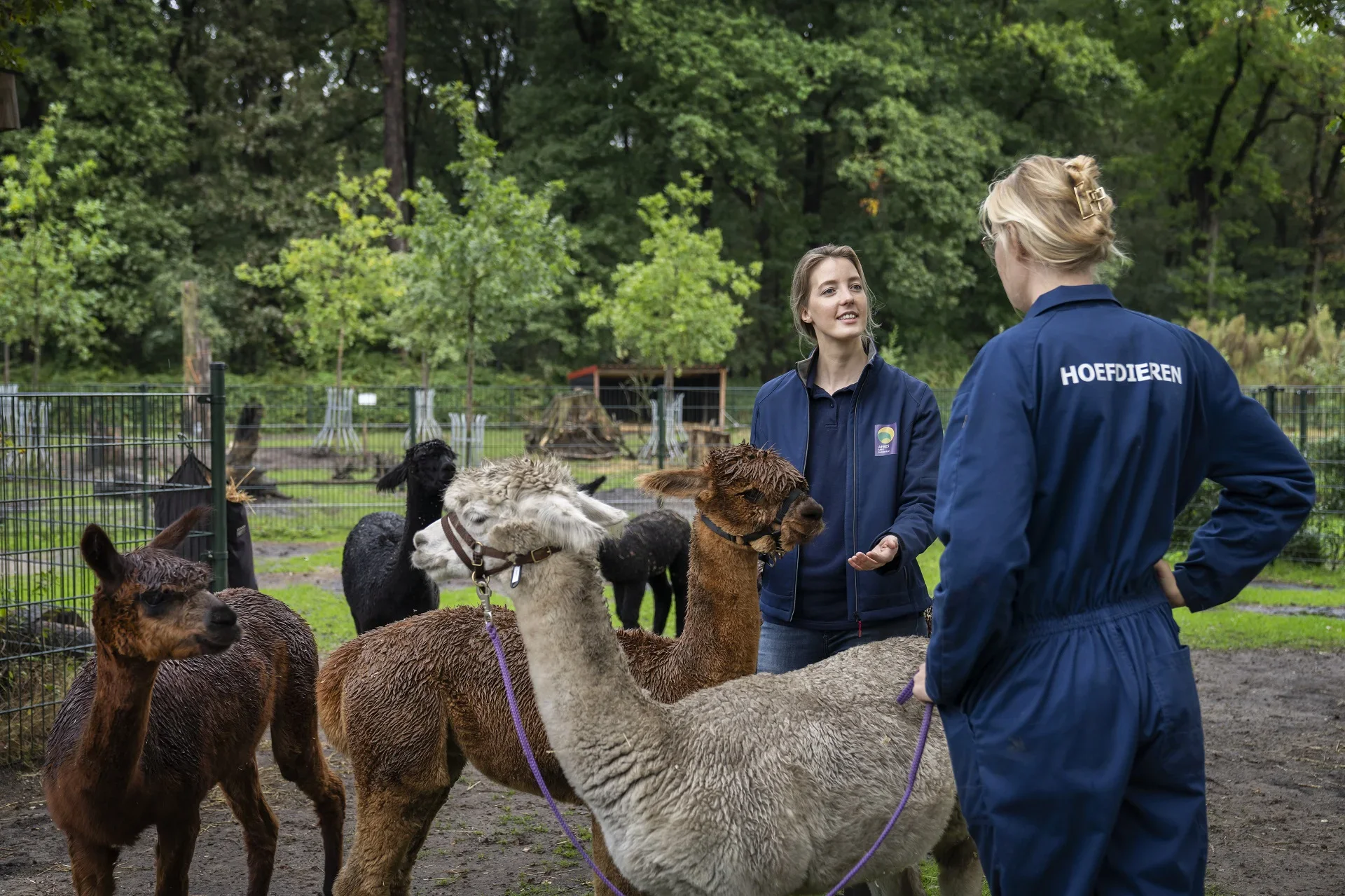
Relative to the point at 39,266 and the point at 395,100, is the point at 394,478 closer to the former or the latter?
the point at 39,266

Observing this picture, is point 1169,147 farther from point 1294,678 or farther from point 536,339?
point 1294,678

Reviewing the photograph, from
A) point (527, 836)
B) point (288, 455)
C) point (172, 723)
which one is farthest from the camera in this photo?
point (288, 455)

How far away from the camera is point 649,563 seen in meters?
8.25

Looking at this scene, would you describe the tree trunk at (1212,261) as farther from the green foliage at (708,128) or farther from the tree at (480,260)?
the tree at (480,260)

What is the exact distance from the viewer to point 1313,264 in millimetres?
43594

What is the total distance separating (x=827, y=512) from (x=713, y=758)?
1153 mm

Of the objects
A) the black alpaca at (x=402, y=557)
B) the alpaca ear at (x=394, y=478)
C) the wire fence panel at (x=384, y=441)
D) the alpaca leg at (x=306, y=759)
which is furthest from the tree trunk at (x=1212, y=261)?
the alpaca leg at (x=306, y=759)

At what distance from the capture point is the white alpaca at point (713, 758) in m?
2.79

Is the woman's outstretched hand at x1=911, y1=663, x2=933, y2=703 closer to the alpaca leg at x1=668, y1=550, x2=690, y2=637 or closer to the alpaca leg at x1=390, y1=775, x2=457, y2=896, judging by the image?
the alpaca leg at x1=390, y1=775, x2=457, y2=896

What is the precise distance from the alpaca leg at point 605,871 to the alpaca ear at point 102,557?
1679 mm

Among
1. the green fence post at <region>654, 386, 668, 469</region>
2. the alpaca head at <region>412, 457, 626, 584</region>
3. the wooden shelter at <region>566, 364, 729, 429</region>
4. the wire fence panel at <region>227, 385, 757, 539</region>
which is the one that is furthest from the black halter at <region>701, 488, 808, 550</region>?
the wooden shelter at <region>566, 364, 729, 429</region>

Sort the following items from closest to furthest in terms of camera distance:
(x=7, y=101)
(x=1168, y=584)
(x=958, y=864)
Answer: (x=1168, y=584), (x=958, y=864), (x=7, y=101)

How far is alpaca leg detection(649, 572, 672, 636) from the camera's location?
8680 millimetres

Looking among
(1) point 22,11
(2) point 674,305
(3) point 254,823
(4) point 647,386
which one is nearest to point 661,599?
(3) point 254,823
